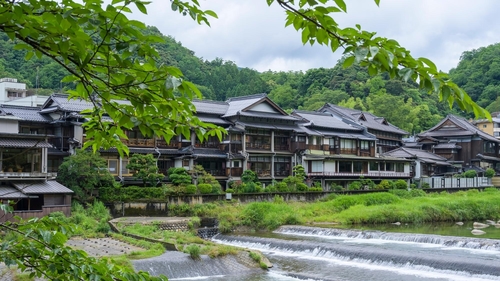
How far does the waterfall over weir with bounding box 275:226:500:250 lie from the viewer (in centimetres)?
2211

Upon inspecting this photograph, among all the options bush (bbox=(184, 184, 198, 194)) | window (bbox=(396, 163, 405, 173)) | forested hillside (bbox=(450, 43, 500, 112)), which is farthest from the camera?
forested hillside (bbox=(450, 43, 500, 112))

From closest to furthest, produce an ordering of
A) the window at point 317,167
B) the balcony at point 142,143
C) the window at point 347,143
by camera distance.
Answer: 1. the balcony at point 142,143
2. the window at point 317,167
3. the window at point 347,143

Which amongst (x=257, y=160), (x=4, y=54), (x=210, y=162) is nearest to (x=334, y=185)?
(x=257, y=160)

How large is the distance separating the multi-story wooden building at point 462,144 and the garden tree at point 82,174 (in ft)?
134

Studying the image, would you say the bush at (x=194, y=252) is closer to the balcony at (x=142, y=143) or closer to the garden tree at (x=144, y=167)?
the garden tree at (x=144, y=167)

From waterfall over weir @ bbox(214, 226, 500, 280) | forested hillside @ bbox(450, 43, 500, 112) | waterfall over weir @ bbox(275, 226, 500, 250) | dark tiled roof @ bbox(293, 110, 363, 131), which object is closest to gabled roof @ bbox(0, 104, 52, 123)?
waterfall over weir @ bbox(214, 226, 500, 280)

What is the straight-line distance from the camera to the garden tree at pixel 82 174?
28781mm

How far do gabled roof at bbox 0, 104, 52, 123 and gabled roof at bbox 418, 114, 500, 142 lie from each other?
42.6 metres

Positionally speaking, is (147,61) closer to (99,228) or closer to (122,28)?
(122,28)

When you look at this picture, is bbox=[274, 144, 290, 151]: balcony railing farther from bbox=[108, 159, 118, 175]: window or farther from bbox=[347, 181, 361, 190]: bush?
bbox=[108, 159, 118, 175]: window

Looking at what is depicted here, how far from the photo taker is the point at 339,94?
76750mm

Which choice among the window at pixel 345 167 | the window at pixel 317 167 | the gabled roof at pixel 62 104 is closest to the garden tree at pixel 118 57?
the gabled roof at pixel 62 104

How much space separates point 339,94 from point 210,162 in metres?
41.8

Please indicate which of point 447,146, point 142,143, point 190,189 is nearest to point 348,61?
point 190,189
